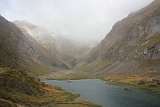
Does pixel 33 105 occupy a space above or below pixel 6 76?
below

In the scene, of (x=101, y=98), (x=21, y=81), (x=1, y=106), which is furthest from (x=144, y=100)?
(x=1, y=106)

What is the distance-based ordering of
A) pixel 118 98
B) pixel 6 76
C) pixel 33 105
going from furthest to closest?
pixel 118 98
pixel 6 76
pixel 33 105

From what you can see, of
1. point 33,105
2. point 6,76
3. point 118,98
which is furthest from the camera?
point 118,98

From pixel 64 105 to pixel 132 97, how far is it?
47.5 m

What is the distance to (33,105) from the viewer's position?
120 metres

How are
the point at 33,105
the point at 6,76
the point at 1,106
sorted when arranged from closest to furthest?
the point at 1,106 < the point at 33,105 < the point at 6,76

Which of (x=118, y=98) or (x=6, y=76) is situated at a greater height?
(x=6, y=76)

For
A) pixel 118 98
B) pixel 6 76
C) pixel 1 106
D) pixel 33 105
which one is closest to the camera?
pixel 1 106

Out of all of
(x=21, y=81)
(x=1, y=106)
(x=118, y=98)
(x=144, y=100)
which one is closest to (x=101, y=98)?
(x=118, y=98)

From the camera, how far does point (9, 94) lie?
408 ft

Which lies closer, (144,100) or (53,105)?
(53,105)

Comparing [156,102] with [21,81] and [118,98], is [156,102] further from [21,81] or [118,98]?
[21,81]

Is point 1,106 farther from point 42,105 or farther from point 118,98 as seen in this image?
point 118,98

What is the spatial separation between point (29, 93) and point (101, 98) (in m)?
36.4
